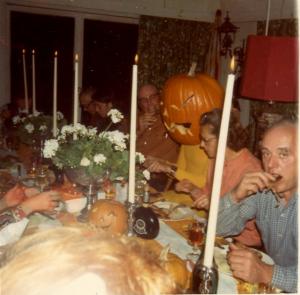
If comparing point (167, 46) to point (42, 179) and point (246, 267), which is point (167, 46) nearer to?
point (42, 179)

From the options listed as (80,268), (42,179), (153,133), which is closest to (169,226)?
(42,179)

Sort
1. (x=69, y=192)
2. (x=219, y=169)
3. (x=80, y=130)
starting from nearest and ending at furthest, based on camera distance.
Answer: (x=219, y=169) → (x=80, y=130) → (x=69, y=192)

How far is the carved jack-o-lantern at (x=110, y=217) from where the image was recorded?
54.6 inches

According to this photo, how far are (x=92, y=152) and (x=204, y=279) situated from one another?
95 cm

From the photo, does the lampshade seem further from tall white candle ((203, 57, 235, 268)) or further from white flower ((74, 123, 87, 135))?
tall white candle ((203, 57, 235, 268))

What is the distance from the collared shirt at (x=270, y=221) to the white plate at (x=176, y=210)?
0.20 meters

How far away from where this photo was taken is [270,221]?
70.5 inches

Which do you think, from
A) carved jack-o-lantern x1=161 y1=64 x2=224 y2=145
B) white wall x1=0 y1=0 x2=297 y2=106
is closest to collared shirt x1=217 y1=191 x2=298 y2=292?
carved jack-o-lantern x1=161 y1=64 x2=224 y2=145

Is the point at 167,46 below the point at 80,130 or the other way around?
the other way around

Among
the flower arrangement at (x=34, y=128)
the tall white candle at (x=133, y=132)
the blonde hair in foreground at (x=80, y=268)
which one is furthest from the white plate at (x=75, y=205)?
the blonde hair in foreground at (x=80, y=268)

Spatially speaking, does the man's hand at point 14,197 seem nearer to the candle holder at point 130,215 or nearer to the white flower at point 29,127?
the candle holder at point 130,215

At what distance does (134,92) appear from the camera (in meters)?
1.25

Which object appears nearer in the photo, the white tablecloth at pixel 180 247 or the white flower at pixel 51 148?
the white tablecloth at pixel 180 247

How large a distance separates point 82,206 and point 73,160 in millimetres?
228
